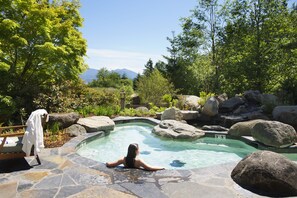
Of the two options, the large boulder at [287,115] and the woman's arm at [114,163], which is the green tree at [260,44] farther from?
the woman's arm at [114,163]

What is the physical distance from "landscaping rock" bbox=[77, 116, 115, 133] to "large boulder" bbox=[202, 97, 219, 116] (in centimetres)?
475

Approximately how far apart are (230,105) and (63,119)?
26.3ft

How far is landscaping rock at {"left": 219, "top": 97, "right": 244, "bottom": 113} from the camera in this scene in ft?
39.3

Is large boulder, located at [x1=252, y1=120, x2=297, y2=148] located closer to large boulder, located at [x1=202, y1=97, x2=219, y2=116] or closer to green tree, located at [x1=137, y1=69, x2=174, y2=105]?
large boulder, located at [x1=202, y1=97, x2=219, y2=116]

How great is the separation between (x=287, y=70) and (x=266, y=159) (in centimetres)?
1394

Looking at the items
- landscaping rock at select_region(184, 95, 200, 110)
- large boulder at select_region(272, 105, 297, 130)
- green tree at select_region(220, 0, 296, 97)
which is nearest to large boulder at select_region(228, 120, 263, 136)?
large boulder at select_region(272, 105, 297, 130)

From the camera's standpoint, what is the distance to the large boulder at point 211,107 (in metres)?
11.4

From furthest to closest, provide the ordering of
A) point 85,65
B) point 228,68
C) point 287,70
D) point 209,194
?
point 228,68
point 287,70
point 85,65
point 209,194

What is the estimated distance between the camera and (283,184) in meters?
3.92

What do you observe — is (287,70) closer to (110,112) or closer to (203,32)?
(203,32)

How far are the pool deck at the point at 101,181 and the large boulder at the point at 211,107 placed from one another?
21.2 ft

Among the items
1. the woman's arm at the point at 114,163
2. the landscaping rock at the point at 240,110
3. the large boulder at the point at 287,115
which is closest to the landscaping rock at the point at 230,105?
the landscaping rock at the point at 240,110

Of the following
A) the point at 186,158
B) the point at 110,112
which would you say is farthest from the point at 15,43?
the point at 186,158

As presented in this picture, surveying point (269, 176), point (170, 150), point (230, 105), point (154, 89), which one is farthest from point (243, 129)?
point (154, 89)
